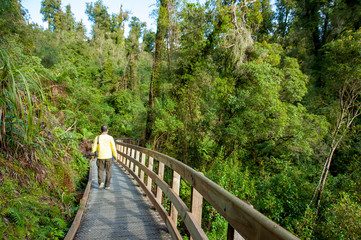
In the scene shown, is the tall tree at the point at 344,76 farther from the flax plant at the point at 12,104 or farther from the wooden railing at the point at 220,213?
the flax plant at the point at 12,104

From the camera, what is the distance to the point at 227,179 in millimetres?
9461

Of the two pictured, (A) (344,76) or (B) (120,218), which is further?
(A) (344,76)

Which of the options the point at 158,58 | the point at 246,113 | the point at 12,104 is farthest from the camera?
the point at 158,58

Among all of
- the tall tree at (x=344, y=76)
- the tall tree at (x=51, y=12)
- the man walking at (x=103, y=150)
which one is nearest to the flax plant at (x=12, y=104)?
the man walking at (x=103, y=150)

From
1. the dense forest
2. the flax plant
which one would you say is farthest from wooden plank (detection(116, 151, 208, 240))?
the dense forest

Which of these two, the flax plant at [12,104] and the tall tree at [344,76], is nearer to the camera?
the flax plant at [12,104]

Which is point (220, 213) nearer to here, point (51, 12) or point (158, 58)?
point (158, 58)

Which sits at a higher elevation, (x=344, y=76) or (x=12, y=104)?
(x=344, y=76)

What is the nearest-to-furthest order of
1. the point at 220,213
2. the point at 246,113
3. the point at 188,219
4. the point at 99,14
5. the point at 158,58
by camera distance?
the point at 220,213, the point at 188,219, the point at 246,113, the point at 158,58, the point at 99,14

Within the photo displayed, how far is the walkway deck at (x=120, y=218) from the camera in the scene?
3.06m

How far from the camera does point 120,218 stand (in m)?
3.64

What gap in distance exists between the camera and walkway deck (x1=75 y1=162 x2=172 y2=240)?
3.06m

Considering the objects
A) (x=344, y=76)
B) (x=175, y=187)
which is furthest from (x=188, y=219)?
(x=344, y=76)

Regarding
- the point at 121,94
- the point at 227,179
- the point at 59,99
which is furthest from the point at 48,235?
the point at 121,94
